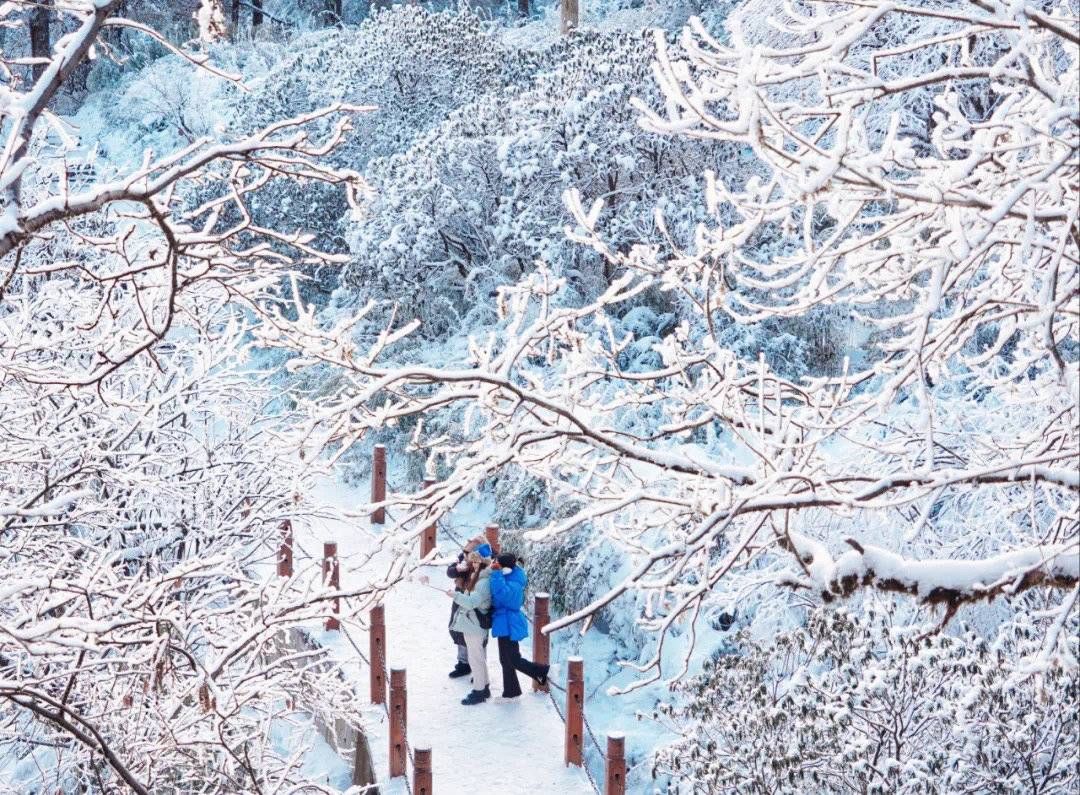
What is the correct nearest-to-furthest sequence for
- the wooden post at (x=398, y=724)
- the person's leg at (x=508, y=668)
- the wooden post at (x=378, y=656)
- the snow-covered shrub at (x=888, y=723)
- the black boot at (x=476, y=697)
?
1. the snow-covered shrub at (x=888, y=723)
2. the wooden post at (x=398, y=724)
3. the person's leg at (x=508, y=668)
4. the black boot at (x=476, y=697)
5. the wooden post at (x=378, y=656)

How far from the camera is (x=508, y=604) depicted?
→ 392 inches

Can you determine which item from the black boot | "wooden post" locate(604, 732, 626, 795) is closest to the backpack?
the black boot

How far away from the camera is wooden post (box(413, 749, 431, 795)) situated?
8.34m

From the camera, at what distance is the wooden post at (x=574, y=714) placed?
935 cm

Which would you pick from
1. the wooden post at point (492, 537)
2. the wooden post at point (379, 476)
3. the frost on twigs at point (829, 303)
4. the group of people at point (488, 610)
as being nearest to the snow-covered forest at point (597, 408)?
the frost on twigs at point (829, 303)

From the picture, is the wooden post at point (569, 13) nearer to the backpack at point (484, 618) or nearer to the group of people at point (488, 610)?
the group of people at point (488, 610)

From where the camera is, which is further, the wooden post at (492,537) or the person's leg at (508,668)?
the wooden post at (492,537)

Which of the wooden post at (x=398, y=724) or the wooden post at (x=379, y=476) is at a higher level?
the wooden post at (x=379, y=476)

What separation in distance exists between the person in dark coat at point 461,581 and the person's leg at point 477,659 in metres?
0.10

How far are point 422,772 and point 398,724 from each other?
112 centimetres

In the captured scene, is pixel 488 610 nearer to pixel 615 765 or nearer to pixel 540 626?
pixel 540 626

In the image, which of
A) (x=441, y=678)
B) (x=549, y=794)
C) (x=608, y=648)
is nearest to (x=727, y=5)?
(x=608, y=648)

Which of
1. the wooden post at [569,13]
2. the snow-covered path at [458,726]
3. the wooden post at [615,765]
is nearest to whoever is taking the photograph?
the wooden post at [615,765]

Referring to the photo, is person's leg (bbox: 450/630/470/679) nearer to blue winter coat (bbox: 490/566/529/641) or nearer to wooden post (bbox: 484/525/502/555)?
wooden post (bbox: 484/525/502/555)
